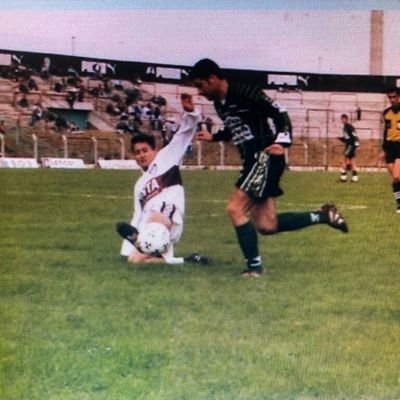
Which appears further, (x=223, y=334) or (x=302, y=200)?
(x=302, y=200)

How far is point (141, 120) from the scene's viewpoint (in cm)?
263

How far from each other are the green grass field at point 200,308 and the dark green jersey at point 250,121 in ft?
0.51

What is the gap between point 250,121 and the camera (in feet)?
8.20

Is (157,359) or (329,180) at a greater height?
(329,180)

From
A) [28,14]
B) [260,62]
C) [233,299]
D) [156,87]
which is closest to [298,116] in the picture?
[260,62]

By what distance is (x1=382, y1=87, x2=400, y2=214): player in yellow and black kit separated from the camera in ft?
8.30

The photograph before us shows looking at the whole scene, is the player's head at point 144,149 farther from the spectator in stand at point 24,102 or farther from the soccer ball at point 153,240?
the spectator in stand at point 24,102

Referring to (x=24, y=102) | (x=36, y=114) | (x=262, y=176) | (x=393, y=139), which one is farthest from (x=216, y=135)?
(x=393, y=139)

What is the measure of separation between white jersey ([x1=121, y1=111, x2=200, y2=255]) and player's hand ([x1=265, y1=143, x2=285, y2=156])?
0.23 metres

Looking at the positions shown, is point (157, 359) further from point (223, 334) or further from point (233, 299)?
point (233, 299)

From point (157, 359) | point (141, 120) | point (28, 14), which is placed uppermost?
point (28, 14)

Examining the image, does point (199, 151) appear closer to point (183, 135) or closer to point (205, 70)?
point (183, 135)

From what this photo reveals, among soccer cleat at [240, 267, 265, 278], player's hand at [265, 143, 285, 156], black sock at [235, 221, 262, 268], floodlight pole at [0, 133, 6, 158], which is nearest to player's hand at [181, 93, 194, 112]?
player's hand at [265, 143, 285, 156]

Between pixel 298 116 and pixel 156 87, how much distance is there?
38cm
